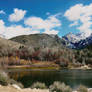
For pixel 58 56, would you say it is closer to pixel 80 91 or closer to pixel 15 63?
pixel 15 63

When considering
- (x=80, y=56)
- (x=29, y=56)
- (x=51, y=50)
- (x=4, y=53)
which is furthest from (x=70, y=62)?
(x=4, y=53)

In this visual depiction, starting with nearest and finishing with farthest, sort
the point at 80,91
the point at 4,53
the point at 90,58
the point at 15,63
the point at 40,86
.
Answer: the point at 80,91, the point at 40,86, the point at 15,63, the point at 90,58, the point at 4,53

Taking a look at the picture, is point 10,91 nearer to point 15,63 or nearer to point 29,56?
point 15,63

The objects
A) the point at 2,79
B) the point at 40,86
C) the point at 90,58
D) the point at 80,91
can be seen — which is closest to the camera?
the point at 2,79

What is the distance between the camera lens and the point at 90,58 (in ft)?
530

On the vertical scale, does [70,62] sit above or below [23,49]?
below

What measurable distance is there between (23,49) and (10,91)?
167517 millimetres

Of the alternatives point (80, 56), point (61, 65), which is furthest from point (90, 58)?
point (61, 65)

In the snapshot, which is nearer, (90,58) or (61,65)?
(61,65)

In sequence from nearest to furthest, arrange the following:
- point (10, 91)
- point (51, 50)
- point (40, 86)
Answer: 1. point (10, 91)
2. point (40, 86)
3. point (51, 50)

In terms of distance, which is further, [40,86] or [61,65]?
[61,65]

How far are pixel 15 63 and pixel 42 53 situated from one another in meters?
41.2

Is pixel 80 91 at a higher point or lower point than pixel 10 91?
lower

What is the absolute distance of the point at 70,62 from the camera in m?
165
